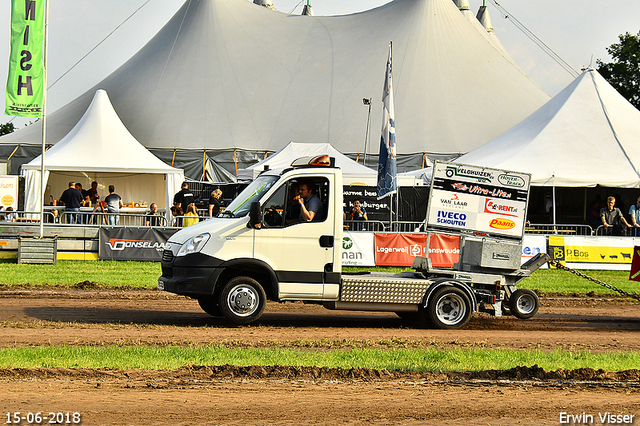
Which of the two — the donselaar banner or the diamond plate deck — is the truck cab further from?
the donselaar banner

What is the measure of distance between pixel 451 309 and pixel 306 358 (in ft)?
12.2

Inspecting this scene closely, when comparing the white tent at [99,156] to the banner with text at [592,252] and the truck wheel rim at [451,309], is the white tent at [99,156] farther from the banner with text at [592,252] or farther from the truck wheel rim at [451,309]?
the truck wheel rim at [451,309]

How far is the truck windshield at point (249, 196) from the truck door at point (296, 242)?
0.22 metres

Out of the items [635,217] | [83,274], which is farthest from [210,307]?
[635,217]

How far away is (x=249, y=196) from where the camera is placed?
10.8m

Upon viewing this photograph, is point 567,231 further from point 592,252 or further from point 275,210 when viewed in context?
point 275,210

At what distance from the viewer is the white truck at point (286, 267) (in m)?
10.3

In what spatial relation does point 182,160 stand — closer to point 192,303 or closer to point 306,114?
point 306,114

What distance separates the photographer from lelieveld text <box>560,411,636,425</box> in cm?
584

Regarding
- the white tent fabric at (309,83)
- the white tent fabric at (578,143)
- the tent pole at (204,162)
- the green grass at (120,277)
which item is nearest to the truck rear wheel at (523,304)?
the green grass at (120,277)

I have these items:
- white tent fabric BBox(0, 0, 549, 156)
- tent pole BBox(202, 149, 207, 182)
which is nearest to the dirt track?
tent pole BBox(202, 149, 207, 182)

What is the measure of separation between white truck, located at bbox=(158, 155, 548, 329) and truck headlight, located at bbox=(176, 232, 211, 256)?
0.01 m

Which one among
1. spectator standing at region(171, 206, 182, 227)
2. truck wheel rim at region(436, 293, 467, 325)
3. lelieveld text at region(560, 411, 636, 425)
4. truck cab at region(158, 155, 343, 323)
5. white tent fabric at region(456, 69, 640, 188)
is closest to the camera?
lelieveld text at region(560, 411, 636, 425)

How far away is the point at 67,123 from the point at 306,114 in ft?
46.0
